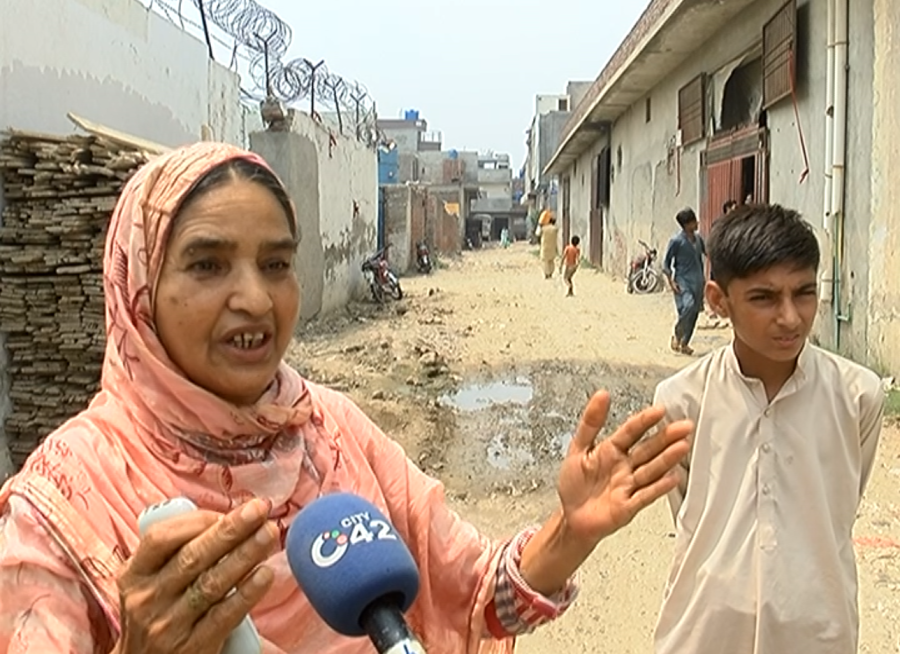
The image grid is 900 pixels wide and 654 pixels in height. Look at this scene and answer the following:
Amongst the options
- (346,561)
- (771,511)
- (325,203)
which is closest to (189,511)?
(346,561)

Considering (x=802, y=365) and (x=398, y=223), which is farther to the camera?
(x=398, y=223)

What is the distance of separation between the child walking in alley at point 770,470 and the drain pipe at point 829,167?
→ 19.9 ft

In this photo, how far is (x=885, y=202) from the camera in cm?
686

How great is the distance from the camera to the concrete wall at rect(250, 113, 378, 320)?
10734 millimetres

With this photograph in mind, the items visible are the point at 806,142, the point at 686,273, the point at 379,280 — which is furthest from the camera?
the point at 379,280

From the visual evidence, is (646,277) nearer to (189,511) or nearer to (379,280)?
(379,280)

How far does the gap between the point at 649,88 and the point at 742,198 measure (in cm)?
627

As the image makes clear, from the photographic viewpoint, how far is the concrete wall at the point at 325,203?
423 inches

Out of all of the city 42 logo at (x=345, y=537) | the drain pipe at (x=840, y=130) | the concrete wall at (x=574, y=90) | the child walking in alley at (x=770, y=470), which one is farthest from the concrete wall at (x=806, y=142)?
the concrete wall at (x=574, y=90)

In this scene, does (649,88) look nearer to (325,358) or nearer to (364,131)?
(364,131)

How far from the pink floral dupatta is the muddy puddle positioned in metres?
3.59

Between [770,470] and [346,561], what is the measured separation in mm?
1322

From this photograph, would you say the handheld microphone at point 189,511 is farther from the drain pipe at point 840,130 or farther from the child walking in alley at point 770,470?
the drain pipe at point 840,130

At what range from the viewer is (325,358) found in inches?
360
